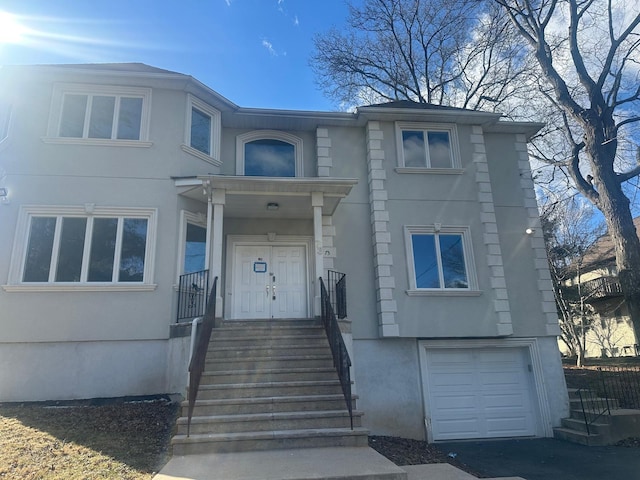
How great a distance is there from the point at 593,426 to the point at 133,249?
9.50 meters

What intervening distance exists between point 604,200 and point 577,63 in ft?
12.8

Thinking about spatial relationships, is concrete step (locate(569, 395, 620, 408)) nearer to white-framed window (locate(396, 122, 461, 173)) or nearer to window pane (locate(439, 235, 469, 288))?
window pane (locate(439, 235, 469, 288))

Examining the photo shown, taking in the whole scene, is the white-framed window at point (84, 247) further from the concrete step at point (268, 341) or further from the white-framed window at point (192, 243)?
the concrete step at point (268, 341)

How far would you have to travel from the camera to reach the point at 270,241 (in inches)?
366

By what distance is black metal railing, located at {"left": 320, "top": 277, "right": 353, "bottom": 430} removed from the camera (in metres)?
5.41

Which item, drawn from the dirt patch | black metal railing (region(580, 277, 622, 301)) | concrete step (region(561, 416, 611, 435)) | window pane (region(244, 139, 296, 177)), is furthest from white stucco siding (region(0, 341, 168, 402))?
black metal railing (region(580, 277, 622, 301))

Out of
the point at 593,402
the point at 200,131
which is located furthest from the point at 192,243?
the point at 593,402

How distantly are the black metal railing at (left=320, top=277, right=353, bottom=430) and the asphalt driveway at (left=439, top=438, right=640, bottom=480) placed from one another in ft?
8.16

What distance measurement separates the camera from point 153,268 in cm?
771

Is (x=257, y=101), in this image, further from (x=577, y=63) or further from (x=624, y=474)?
(x=624, y=474)

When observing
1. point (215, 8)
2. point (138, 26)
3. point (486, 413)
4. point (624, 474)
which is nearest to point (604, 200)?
point (486, 413)

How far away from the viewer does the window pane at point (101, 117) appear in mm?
8281

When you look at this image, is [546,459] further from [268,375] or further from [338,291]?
[268,375]

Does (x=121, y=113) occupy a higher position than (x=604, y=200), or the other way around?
(x=121, y=113)
